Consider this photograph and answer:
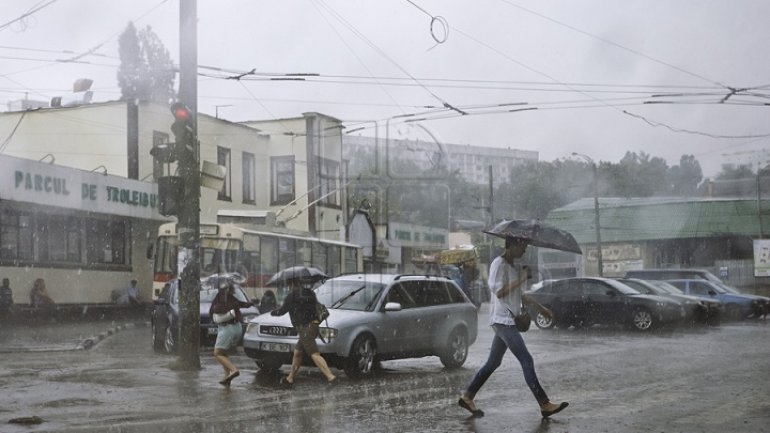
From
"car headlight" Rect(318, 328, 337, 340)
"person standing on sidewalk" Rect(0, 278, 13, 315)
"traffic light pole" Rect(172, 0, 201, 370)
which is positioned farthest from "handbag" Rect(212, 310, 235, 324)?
"person standing on sidewalk" Rect(0, 278, 13, 315)

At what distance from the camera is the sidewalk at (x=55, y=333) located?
17.7m

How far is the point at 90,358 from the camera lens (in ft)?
50.2

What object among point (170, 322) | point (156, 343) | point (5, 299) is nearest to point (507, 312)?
point (170, 322)

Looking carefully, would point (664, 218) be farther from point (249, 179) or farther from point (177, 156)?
point (177, 156)

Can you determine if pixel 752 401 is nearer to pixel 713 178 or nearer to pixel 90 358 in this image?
pixel 90 358

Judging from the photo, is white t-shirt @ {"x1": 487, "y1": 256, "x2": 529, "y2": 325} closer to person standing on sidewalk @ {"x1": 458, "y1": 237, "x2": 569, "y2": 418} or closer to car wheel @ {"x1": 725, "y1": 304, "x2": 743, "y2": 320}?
person standing on sidewalk @ {"x1": 458, "y1": 237, "x2": 569, "y2": 418}

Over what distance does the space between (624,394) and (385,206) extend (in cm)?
4179

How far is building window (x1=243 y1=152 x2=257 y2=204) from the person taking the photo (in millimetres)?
37875

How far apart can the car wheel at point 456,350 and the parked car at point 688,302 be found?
11.3 metres

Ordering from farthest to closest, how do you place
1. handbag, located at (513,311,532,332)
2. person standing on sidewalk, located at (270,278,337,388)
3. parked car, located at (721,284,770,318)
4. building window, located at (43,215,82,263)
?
parked car, located at (721,284,770,318) → building window, located at (43,215,82,263) → person standing on sidewalk, located at (270,278,337,388) → handbag, located at (513,311,532,332)

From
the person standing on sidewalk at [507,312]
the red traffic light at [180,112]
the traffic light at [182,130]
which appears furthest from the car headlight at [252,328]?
the person standing on sidewalk at [507,312]

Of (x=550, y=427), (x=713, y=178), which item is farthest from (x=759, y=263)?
(x=550, y=427)

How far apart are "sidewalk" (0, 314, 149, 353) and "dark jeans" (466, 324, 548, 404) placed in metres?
11.4

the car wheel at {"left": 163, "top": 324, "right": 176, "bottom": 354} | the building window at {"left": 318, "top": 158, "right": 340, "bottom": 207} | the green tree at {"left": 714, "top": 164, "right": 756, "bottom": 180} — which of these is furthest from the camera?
the green tree at {"left": 714, "top": 164, "right": 756, "bottom": 180}
